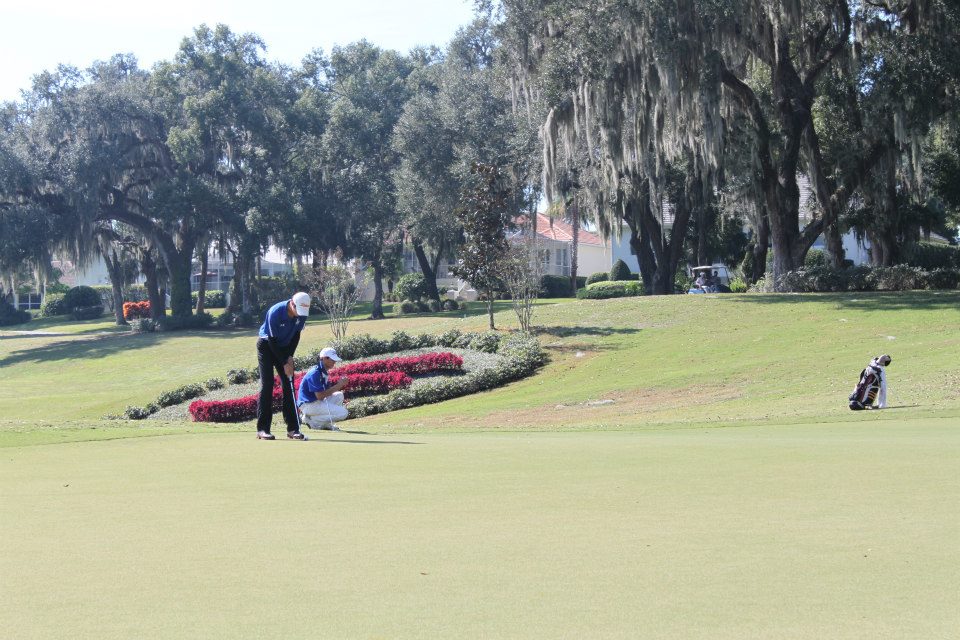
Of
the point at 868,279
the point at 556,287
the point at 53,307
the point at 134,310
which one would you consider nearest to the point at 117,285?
the point at 134,310

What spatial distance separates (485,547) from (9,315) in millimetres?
85381

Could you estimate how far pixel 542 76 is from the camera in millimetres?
38562

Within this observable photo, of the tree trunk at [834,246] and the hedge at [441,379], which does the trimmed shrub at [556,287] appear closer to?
the tree trunk at [834,246]

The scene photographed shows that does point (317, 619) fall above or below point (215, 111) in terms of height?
below

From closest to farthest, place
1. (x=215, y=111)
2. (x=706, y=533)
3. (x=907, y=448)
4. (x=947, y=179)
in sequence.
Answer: (x=706, y=533), (x=907, y=448), (x=947, y=179), (x=215, y=111)

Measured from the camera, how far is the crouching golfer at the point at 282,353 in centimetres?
1359

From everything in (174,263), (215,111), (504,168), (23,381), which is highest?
(215,111)

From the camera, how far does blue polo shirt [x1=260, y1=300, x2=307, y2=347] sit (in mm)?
13766

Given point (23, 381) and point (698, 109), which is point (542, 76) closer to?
point (698, 109)

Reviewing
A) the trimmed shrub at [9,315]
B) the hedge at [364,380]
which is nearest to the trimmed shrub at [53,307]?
the trimmed shrub at [9,315]

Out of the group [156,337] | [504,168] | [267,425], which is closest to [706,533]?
[267,425]

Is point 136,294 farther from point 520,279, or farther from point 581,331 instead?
point 581,331

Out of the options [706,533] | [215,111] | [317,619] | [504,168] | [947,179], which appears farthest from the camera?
[215,111]

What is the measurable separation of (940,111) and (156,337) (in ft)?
132
